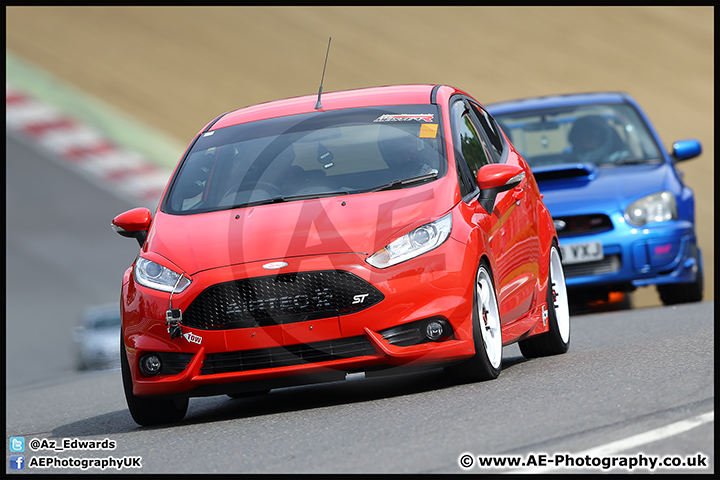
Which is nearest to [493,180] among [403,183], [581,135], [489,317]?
[403,183]

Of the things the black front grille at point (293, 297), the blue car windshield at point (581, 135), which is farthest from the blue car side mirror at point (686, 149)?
the black front grille at point (293, 297)

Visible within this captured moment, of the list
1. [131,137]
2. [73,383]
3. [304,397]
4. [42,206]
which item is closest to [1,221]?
[42,206]

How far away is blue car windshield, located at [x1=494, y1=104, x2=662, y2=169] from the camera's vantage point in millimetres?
12414

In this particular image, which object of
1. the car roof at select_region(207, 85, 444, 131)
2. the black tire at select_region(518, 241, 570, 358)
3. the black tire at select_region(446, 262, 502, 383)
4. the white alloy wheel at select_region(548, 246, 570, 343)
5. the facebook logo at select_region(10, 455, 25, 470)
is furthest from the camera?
the white alloy wheel at select_region(548, 246, 570, 343)

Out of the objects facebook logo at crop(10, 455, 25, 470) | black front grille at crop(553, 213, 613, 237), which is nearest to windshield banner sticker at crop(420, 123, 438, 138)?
facebook logo at crop(10, 455, 25, 470)

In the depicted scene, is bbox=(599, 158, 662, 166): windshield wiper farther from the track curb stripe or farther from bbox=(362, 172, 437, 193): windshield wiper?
the track curb stripe

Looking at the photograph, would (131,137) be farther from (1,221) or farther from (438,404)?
(438,404)

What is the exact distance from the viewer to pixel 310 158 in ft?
24.4

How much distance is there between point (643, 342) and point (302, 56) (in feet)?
85.8

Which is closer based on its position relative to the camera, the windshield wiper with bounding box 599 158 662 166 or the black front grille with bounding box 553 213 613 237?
the black front grille with bounding box 553 213 613 237

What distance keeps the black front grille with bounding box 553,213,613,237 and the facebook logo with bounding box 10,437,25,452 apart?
574cm

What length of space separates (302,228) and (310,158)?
3.02 feet

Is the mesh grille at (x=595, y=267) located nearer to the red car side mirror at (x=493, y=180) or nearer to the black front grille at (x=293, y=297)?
the red car side mirror at (x=493, y=180)

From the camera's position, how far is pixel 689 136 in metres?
27.2
